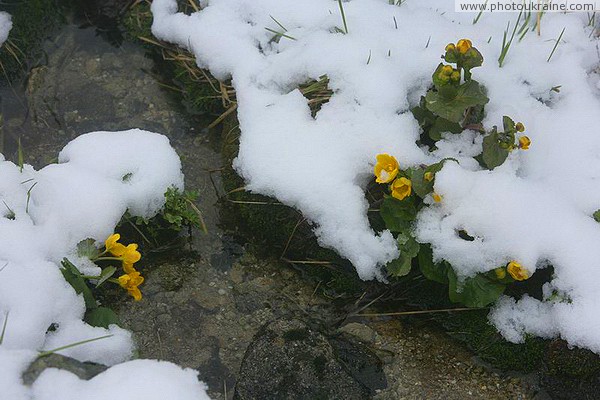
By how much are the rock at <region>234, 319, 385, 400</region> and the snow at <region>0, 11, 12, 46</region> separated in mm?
2232

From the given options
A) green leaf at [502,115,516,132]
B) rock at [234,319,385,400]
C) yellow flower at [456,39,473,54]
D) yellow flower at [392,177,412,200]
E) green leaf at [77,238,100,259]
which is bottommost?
rock at [234,319,385,400]

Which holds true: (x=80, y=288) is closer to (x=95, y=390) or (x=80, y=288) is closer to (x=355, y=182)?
(x=95, y=390)

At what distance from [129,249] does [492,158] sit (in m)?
1.55

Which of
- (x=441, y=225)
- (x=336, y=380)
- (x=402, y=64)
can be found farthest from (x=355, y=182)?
(x=336, y=380)

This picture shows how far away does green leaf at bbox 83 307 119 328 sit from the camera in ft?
8.23

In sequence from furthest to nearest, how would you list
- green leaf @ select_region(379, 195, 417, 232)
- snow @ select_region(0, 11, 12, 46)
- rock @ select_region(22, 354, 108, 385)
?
snow @ select_region(0, 11, 12, 46) < green leaf @ select_region(379, 195, 417, 232) < rock @ select_region(22, 354, 108, 385)

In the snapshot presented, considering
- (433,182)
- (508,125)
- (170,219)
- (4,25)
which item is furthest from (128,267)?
(4,25)

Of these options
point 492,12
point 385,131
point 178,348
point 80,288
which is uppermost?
point 492,12

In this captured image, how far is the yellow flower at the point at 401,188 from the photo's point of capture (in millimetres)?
2562

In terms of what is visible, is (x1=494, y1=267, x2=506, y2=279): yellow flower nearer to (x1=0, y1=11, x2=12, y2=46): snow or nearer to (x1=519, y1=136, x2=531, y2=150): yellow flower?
(x1=519, y1=136, x2=531, y2=150): yellow flower

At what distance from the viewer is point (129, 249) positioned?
256 cm

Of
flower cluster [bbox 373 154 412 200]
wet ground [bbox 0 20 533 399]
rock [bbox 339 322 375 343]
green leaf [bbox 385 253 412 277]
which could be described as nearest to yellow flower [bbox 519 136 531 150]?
flower cluster [bbox 373 154 412 200]

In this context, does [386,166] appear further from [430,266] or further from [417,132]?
[430,266]

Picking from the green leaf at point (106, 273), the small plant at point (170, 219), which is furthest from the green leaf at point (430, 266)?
the green leaf at point (106, 273)
